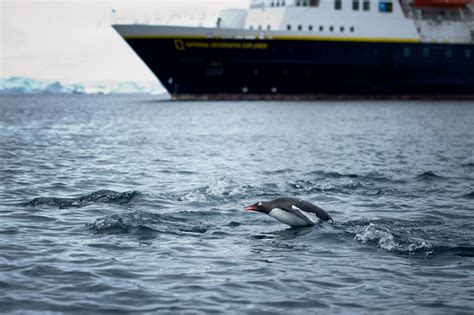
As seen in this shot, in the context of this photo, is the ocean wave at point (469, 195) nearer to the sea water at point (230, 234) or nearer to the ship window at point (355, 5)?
the sea water at point (230, 234)

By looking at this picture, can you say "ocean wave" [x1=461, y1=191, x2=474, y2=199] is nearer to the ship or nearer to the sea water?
the sea water

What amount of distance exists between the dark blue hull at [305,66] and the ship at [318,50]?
95mm

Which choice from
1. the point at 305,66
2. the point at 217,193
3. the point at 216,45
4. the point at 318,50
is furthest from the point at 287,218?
the point at 305,66

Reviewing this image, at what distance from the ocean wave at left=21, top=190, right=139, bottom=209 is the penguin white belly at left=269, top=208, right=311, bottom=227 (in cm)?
435

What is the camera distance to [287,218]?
46.7 ft

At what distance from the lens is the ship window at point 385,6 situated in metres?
77.9

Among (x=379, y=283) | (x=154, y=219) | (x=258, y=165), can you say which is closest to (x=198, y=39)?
(x=258, y=165)

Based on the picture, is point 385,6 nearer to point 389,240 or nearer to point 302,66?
point 302,66

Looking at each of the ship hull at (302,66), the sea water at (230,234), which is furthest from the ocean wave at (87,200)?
the ship hull at (302,66)

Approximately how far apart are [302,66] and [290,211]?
60.4 metres

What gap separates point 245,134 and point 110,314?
34.9 metres

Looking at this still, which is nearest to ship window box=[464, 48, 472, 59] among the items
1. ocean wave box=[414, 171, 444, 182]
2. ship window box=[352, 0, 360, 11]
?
ship window box=[352, 0, 360, 11]

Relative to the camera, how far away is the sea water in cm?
979

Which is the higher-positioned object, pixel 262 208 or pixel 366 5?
pixel 366 5
